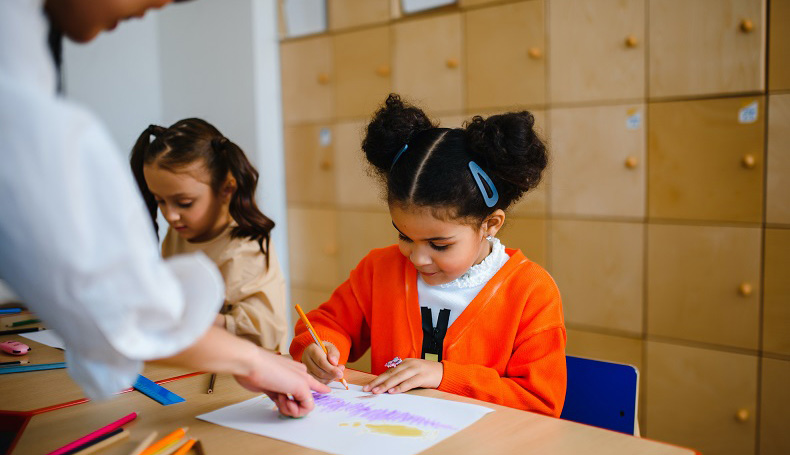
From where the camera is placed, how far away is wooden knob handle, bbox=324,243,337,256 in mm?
3318

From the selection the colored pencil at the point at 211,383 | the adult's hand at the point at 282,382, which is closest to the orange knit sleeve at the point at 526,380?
the adult's hand at the point at 282,382

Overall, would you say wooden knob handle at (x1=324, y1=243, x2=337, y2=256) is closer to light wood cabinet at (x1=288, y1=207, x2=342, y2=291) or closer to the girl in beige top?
light wood cabinet at (x1=288, y1=207, x2=342, y2=291)

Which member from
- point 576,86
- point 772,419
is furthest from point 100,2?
point 772,419

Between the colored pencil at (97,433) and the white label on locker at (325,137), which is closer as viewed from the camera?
the colored pencil at (97,433)

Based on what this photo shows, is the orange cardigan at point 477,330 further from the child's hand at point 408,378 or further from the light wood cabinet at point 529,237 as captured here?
the light wood cabinet at point 529,237

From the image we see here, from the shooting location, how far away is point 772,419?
2.15m

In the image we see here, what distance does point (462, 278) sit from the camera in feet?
4.63

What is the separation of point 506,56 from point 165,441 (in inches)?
82.5

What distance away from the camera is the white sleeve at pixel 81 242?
0.58 meters

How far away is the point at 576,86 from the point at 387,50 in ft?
2.99

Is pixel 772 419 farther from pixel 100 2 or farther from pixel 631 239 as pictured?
pixel 100 2

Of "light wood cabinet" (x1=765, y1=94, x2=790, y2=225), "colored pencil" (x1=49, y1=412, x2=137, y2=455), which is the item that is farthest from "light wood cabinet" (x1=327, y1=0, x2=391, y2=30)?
"colored pencil" (x1=49, y1=412, x2=137, y2=455)

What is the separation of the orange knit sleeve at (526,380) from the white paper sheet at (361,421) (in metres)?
0.11

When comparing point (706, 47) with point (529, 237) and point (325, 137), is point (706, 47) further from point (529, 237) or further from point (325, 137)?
point (325, 137)
